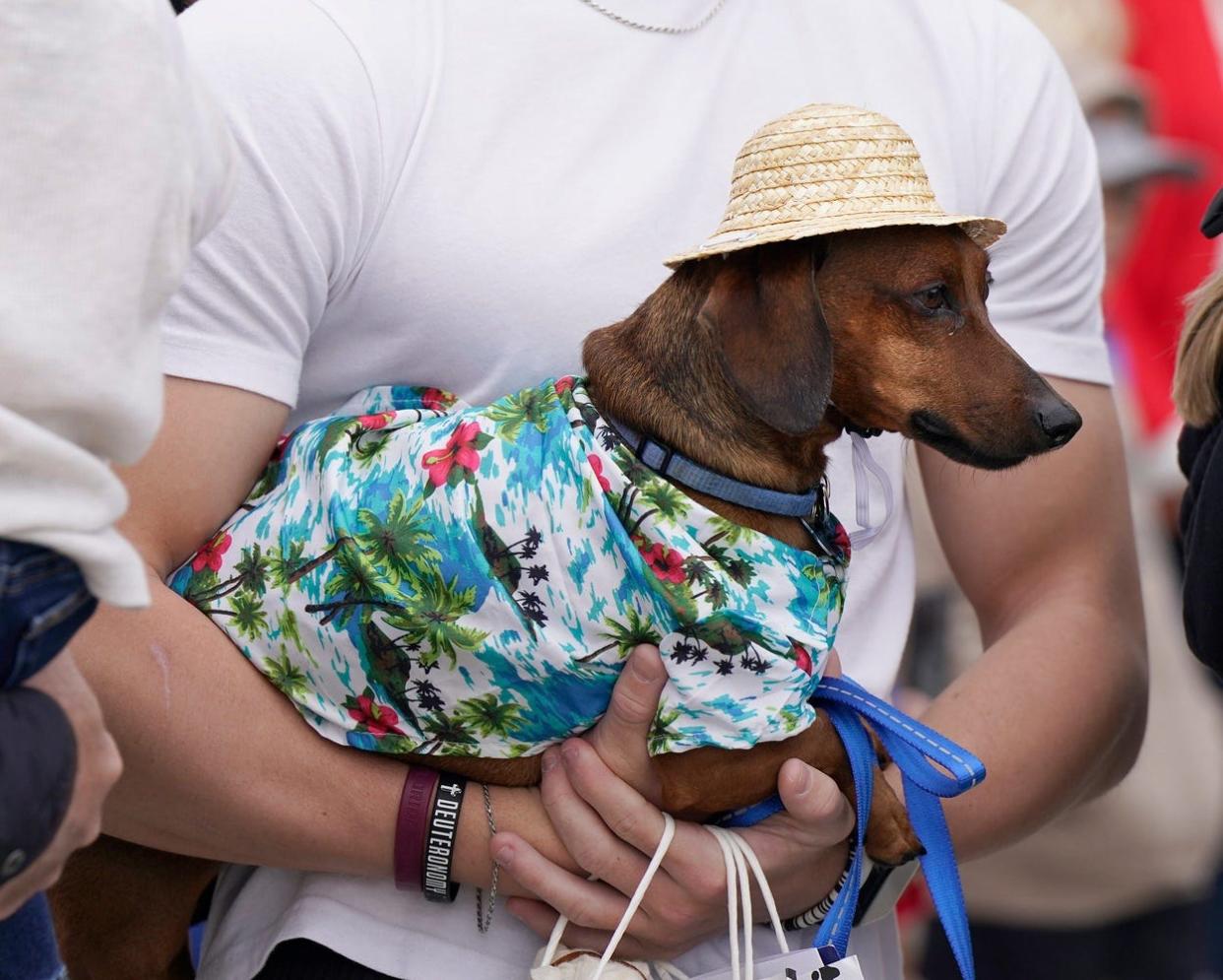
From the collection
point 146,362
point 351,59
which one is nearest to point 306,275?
point 351,59

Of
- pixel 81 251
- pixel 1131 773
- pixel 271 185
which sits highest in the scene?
pixel 81 251

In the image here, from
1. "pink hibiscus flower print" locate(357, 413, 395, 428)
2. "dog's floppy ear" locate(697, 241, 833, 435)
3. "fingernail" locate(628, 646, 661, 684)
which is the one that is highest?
"dog's floppy ear" locate(697, 241, 833, 435)

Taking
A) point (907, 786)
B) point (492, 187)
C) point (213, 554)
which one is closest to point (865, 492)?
point (907, 786)

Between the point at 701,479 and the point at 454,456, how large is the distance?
257mm

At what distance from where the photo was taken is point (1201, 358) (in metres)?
1.73

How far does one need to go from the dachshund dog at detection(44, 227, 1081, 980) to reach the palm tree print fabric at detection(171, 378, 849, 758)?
7cm

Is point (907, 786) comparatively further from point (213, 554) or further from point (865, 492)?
point (213, 554)

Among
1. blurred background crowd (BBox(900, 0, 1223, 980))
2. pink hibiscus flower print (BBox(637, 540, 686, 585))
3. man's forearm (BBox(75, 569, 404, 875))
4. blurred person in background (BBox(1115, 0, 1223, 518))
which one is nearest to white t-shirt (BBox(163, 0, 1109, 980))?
man's forearm (BBox(75, 569, 404, 875))

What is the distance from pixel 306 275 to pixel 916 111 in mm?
763

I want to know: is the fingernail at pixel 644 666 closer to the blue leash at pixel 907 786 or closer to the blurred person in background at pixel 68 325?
the blue leash at pixel 907 786

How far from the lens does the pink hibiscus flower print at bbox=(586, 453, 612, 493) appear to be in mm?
1561

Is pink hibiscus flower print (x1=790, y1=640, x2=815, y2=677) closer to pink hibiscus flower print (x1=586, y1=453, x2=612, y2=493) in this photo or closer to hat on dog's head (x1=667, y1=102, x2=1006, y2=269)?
pink hibiscus flower print (x1=586, y1=453, x2=612, y2=493)

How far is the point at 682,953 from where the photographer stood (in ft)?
5.68

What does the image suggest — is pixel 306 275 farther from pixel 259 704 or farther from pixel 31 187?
pixel 31 187
